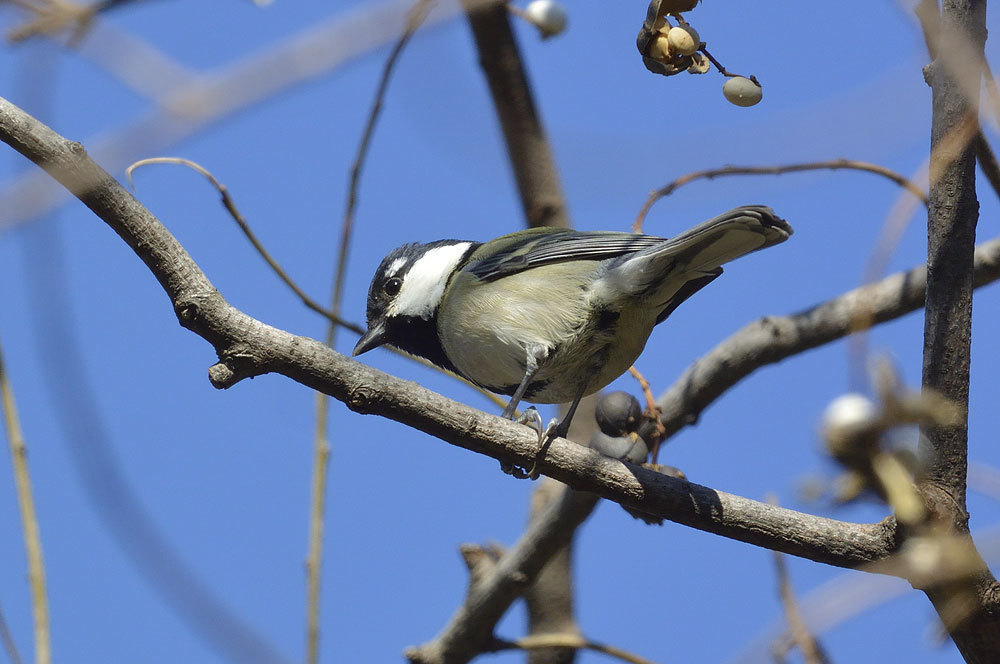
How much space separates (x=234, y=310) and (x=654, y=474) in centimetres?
115

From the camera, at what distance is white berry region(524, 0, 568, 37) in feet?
11.9

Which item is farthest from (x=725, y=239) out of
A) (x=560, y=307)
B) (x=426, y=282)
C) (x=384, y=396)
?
(x=426, y=282)

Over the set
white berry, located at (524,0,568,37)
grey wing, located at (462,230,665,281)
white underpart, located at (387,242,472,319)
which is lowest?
grey wing, located at (462,230,665,281)

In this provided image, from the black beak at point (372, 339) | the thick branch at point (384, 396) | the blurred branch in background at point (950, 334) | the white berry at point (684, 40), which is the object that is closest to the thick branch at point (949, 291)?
the blurred branch in background at point (950, 334)

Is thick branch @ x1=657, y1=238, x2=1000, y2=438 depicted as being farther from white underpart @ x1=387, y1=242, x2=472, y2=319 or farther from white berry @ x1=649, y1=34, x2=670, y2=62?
white berry @ x1=649, y1=34, x2=670, y2=62

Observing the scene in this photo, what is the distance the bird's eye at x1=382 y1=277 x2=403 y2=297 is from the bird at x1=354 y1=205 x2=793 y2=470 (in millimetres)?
108

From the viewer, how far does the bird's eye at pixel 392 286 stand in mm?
3939

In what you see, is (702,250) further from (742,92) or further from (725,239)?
(742,92)

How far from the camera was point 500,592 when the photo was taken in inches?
138

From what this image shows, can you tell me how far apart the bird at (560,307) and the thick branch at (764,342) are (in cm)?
27

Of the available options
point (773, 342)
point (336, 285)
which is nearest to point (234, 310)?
point (336, 285)

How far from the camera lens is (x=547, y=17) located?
362cm

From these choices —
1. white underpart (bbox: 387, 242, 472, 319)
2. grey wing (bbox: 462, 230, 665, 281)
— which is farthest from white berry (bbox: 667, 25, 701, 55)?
white underpart (bbox: 387, 242, 472, 319)

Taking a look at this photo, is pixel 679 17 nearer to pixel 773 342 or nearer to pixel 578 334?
pixel 578 334
